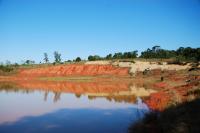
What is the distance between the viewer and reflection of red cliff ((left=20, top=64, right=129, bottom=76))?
73875mm

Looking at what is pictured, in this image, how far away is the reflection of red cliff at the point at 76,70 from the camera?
73.9m

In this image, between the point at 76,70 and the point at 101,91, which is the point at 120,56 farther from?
the point at 101,91

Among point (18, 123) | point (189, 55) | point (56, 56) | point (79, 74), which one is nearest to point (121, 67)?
point (79, 74)

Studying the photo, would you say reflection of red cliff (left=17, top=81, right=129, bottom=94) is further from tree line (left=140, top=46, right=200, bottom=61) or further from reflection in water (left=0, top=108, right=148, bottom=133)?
tree line (left=140, top=46, right=200, bottom=61)

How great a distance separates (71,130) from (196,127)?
25.6 feet

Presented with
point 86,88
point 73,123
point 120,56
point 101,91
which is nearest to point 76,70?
point 120,56

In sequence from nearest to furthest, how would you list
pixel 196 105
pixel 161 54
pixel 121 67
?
pixel 196 105
pixel 121 67
pixel 161 54

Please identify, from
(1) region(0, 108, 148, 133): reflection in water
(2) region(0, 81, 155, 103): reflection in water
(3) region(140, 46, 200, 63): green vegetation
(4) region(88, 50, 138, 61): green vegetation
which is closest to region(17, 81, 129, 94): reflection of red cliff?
(2) region(0, 81, 155, 103): reflection in water

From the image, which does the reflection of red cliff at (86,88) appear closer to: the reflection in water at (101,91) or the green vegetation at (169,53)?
the reflection in water at (101,91)

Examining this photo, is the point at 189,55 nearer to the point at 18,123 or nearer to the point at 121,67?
→ the point at 121,67

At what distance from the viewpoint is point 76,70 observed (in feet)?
262

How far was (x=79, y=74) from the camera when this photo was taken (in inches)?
3004

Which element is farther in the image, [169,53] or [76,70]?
[169,53]

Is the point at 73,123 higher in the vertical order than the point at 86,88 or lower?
higher
